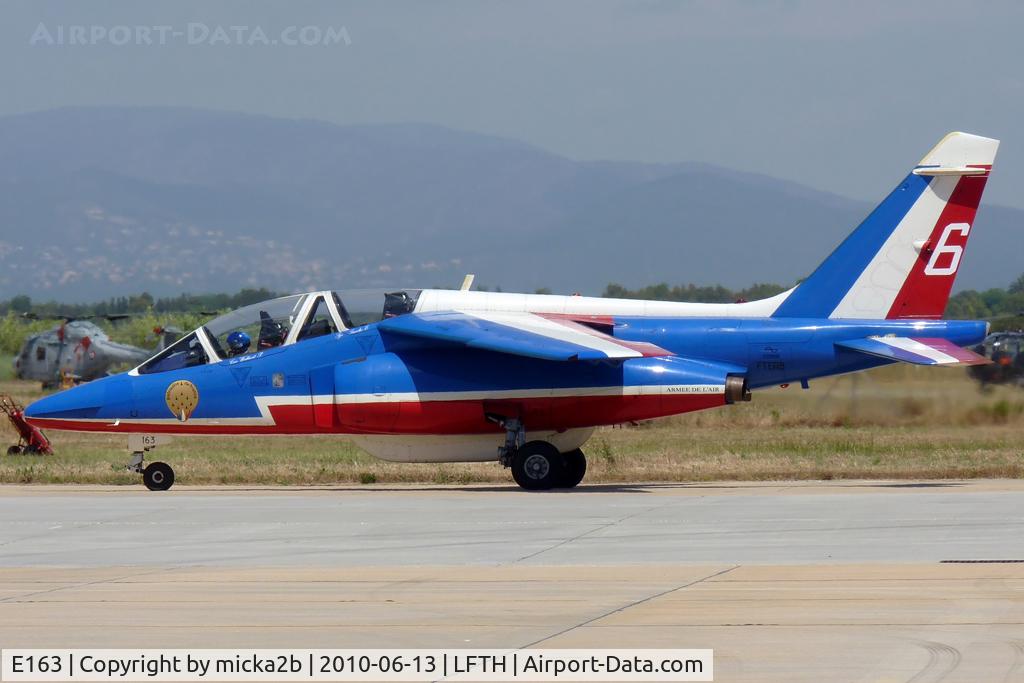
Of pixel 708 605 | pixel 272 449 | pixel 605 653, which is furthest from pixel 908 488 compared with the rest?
pixel 272 449

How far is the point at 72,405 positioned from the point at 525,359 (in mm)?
6237

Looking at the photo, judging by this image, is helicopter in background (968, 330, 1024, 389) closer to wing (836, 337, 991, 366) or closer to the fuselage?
wing (836, 337, 991, 366)

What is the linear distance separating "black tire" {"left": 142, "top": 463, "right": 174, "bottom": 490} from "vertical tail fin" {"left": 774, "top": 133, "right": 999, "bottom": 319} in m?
8.95

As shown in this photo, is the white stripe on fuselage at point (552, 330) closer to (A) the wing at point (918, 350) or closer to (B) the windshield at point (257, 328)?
(B) the windshield at point (257, 328)

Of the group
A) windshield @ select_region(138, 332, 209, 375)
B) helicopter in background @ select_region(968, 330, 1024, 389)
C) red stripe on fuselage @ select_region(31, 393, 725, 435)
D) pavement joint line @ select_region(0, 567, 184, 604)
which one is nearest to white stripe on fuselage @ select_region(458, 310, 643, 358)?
red stripe on fuselage @ select_region(31, 393, 725, 435)

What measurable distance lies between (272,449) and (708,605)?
2034 cm

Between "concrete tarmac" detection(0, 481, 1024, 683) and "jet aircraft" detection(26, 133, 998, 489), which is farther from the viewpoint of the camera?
"jet aircraft" detection(26, 133, 998, 489)

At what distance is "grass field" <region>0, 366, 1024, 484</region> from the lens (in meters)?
22.6

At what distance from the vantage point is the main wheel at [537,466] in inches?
789

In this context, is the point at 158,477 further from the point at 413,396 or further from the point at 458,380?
the point at 458,380

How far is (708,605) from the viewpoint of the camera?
34.3 feet

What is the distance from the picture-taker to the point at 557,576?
1184 centimetres

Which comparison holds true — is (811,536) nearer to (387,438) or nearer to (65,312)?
(387,438)

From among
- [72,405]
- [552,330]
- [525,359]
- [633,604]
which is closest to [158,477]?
[72,405]
